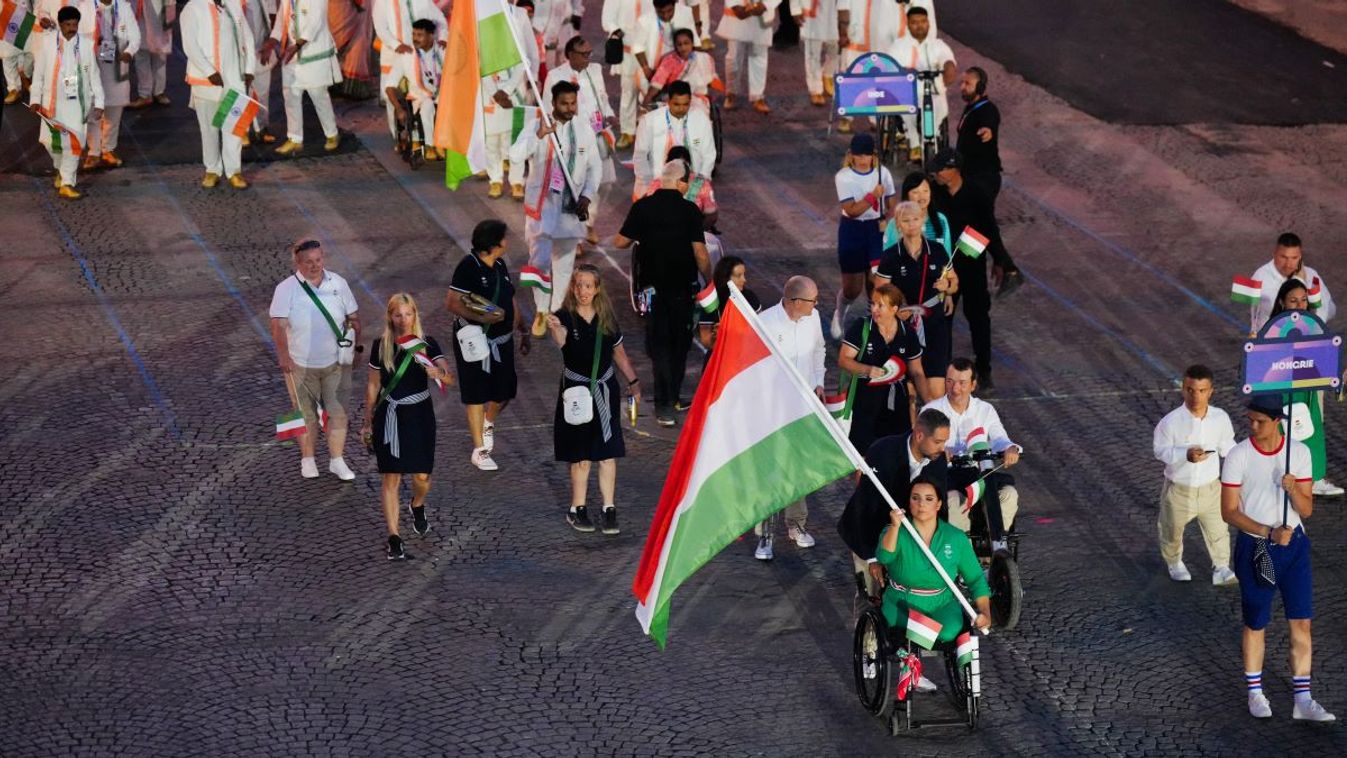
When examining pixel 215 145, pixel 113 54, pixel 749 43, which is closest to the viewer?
pixel 215 145

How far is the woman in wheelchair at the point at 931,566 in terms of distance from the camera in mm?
10047

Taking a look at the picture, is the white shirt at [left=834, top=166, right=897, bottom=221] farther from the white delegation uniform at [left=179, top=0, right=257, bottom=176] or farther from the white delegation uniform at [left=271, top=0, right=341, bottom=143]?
the white delegation uniform at [left=271, top=0, right=341, bottom=143]

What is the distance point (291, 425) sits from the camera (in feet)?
43.3

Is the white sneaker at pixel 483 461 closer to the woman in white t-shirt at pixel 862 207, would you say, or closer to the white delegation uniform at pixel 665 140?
the woman in white t-shirt at pixel 862 207

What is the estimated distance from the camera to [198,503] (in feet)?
42.7

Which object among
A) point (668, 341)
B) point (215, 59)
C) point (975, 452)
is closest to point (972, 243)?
point (668, 341)

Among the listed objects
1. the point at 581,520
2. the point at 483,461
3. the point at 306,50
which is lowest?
the point at 483,461

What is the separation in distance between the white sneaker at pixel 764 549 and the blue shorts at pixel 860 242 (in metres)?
3.96

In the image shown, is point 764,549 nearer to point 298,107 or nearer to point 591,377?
point 591,377

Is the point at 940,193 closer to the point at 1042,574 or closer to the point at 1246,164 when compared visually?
the point at 1042,574

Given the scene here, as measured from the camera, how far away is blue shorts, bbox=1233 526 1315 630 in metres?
10.2

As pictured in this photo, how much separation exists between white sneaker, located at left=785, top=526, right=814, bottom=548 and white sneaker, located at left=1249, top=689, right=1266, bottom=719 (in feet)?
10.00

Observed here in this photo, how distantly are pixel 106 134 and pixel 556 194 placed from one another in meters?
7.05

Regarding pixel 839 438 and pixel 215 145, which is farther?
pixel 215 145
